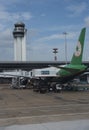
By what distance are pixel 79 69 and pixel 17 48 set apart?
135 m

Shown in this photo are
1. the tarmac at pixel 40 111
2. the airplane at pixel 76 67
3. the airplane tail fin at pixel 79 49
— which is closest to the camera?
the tarmac at pixel 40 111

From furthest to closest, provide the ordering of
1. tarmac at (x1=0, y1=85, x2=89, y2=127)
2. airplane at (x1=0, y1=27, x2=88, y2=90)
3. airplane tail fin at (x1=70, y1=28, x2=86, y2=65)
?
airplane tail fin at (x1=70, y1=28, x2=86, y2=65) → airplane at (x1=0, y1=27, x2=88, y2=90) → tarmac at (x1=0, y1=85, x2=89, y2=127)

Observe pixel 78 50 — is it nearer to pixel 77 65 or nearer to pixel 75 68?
pixel 77 65

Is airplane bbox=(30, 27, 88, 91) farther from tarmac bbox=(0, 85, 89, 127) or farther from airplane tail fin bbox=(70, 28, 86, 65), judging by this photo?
tarmac bbox=(0, 85, 89, 127)

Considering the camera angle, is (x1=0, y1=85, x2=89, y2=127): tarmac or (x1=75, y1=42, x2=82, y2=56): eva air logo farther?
(x1=75, y1=42, x2=82, y2=56): eva air logo

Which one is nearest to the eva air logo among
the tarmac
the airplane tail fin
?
the airplane tail fin

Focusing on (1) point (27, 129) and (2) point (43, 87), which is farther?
(2) point (43, 87)

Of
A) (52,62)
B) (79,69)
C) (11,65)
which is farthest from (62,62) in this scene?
(79,69)

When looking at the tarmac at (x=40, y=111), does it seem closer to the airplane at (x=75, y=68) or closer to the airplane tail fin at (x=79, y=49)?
the airplane at (x=75, y=68)

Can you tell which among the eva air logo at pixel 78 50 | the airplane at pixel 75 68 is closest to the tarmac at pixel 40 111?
the airplane at pixel 75 68

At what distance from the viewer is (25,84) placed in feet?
260

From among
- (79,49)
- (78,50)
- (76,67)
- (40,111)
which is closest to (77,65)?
(76,67)

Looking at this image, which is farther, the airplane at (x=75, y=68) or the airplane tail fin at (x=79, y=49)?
the airplane tail fin at (x=79, y=49)

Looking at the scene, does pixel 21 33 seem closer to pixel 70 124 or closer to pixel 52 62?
pixel 52 62
